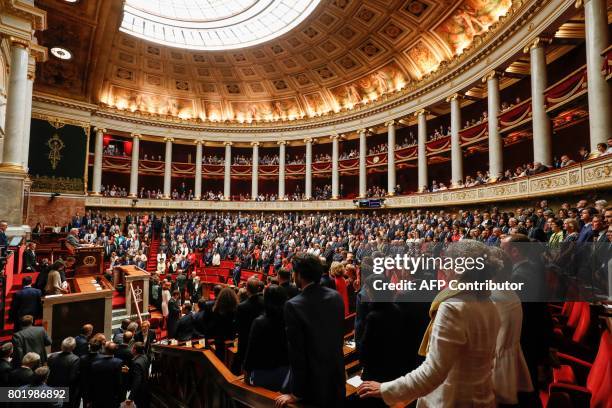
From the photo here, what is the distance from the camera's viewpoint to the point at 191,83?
25.1 meters

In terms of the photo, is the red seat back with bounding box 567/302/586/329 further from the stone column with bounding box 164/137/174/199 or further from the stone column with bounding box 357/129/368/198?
the stone column with bounding box 164/137/174/199

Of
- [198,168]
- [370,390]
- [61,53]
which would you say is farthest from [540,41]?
[198,168]

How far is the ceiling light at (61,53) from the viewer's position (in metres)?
15.7

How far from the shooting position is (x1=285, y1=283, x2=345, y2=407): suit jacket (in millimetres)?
1879

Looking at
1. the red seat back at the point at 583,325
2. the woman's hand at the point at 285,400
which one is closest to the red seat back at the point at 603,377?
the red seat back at the point at 583,325

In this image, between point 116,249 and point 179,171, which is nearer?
point 116,249

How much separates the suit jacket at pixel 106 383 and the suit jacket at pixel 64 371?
0.32 meters

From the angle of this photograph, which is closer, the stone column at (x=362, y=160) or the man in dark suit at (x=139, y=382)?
the man in dark suit at (x=139, y=382)

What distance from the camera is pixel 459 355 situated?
4.91ft

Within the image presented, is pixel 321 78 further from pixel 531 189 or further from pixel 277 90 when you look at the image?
pixel 531 189

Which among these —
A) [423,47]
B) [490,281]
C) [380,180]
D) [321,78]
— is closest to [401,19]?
[423,47]

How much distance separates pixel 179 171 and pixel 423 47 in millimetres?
19567

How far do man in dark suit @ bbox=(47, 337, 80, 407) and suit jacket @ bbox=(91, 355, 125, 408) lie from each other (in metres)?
0.32

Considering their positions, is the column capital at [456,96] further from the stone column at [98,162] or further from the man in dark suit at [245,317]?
the stone column at [98,162]
